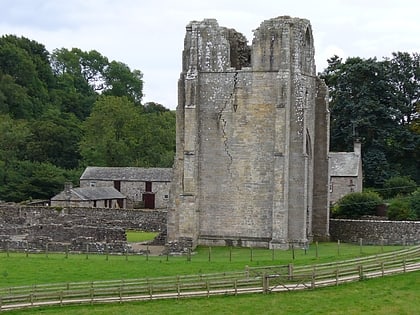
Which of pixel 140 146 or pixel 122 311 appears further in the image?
pixel 140 146

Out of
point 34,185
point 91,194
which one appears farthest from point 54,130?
point 91,194

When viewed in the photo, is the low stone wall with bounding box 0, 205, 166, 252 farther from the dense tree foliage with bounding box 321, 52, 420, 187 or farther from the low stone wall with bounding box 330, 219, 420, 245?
the dense tree foliage with bounding box 321, 52, 420, 187

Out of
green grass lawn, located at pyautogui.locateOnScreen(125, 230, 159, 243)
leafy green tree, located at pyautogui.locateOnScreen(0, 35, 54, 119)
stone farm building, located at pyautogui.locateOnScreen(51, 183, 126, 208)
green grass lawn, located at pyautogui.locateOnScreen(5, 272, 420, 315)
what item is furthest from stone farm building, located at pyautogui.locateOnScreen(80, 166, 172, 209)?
green grass lawn, located at pyautogui.locateOnScreen(5, 272, 420, 315)

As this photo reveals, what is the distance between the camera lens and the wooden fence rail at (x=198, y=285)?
32.6 meters

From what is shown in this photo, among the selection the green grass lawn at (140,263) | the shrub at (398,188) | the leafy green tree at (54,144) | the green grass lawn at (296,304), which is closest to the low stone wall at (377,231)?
the green grass lawn at (140,263)

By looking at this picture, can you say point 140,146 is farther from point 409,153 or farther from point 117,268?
point 117,268

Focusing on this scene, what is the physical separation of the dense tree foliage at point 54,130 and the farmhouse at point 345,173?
24.0 m

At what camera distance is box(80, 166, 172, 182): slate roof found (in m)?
81.3

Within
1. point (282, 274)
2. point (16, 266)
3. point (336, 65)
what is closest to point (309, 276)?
point (282, 274)

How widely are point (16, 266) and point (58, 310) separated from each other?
9157 mm

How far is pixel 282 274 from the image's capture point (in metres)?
35.2

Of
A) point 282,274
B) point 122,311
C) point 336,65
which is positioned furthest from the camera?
point 336,65

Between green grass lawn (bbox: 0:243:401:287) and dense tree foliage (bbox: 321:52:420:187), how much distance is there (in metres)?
33.2

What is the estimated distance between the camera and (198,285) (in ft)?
112
